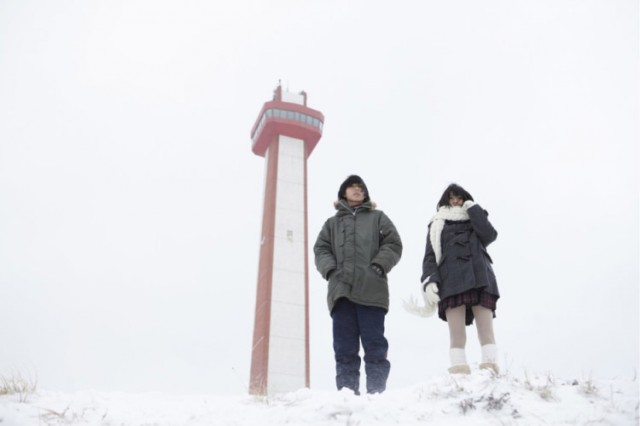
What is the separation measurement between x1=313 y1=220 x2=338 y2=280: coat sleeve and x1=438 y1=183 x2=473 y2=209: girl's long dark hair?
92cm

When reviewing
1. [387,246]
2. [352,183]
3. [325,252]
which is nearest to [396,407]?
[387,246]

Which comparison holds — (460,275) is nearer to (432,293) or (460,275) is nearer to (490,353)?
(432,293)

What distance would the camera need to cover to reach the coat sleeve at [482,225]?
467 cm

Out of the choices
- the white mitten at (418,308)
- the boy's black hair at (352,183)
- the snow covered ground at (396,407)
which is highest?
the boy's black hair at (352,183)

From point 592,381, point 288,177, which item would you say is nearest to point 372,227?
point 592,381

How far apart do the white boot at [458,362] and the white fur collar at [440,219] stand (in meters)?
0.69

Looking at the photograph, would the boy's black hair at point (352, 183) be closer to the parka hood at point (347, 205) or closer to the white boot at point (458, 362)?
the parka hood at point (347, 205)

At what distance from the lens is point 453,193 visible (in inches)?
198

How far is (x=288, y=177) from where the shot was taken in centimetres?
1866

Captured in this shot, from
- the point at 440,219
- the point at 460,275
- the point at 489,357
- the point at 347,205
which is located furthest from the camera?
the point at 347,205

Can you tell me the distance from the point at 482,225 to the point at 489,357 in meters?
0.97

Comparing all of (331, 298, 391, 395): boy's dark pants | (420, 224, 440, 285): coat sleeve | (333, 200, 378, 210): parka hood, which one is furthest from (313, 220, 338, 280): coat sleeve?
(420, 224, 440, 285): coat sleeve

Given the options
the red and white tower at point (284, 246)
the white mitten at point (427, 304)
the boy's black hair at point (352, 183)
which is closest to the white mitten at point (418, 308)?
the white mitten at point (427, 304)

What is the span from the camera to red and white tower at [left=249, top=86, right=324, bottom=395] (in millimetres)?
15523
